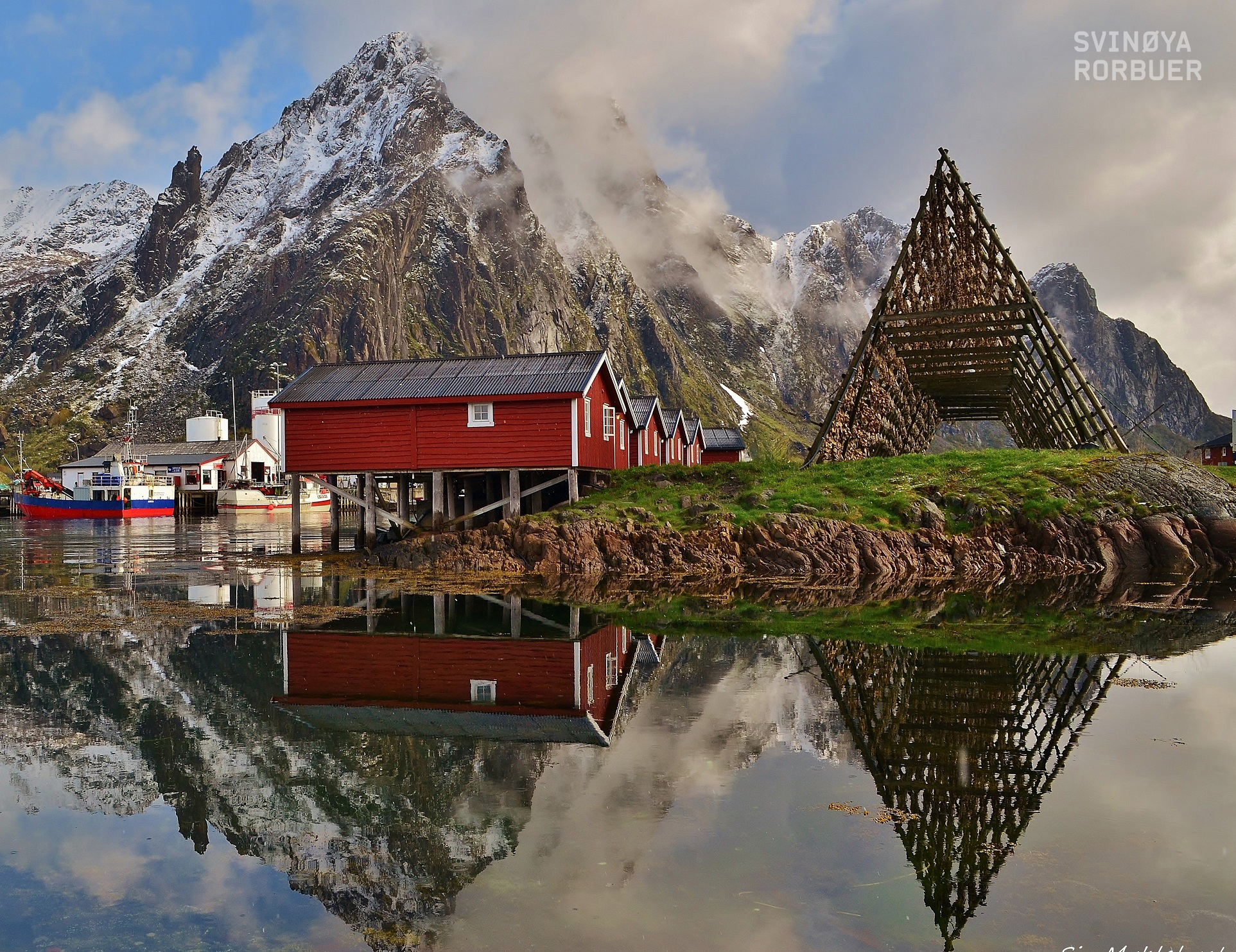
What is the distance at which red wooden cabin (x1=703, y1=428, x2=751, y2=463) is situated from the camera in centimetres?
7869

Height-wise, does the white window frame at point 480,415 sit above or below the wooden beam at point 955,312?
below

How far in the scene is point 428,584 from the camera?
2705cm

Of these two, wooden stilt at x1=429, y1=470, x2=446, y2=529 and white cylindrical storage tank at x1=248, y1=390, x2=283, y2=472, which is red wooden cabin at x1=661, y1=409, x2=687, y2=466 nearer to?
wooden stilt at x1=429, y1=470, x2=446, y2=529

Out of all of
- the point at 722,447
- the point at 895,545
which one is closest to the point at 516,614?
the point at 895,545

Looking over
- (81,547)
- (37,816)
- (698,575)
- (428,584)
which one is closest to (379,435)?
(428,584)

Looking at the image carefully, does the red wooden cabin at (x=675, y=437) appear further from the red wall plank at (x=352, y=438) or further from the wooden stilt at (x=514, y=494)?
the red wall plank at (x=352, y=438)

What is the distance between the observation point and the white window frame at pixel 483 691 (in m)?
13.1

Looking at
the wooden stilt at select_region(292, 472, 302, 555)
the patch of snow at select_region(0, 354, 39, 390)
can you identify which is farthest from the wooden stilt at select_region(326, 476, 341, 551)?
the patch of snow at select_region(0, 354, 39, 390)

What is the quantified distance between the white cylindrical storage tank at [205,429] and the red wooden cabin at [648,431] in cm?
8734

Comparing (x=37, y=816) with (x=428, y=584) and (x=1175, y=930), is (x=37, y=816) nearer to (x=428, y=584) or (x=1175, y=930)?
(x=1175, y=930)

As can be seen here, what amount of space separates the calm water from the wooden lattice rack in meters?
22.3

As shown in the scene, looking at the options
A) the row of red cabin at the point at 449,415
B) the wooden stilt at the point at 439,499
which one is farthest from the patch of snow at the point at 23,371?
the wooden stilt at the point at 439,499

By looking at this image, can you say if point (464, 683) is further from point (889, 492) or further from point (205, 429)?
point (205, 429)

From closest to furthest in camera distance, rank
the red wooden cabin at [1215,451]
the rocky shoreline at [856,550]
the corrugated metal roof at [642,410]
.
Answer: the rocky shoreline at [856,550] → the corrugated metal roof at [642,410] → the red wooden cabin at [1215,451]
